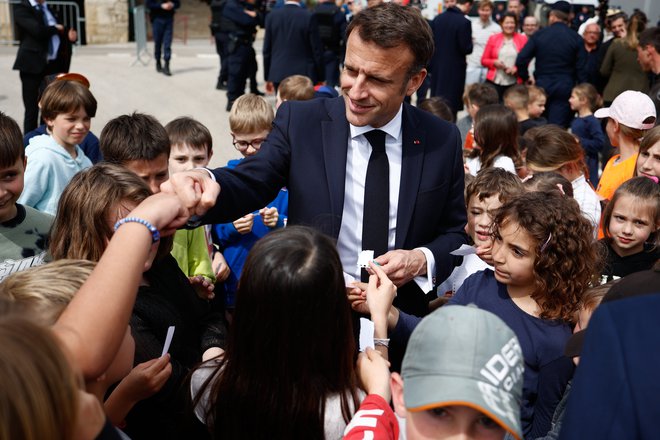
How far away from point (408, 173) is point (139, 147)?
5.09ft

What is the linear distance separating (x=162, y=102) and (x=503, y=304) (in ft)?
33.2

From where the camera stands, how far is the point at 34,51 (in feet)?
26.7

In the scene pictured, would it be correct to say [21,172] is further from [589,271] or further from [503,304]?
[589,271]

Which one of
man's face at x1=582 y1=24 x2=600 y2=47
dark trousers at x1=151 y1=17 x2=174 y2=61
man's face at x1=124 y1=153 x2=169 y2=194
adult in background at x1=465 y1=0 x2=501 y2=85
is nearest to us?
man's face at x1=124 y1=153 x2=169 y2=194

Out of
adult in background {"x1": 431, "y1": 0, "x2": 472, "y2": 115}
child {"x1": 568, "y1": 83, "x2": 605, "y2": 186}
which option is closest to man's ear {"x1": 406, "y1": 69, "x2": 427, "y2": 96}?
child {"x1": 568, "y1": 83, "x2": 605, "y2": 186}

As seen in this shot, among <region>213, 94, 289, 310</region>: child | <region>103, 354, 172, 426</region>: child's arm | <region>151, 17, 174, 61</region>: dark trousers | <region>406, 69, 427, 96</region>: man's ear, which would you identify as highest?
<region>406, 69, 427, 96</region>: man's ear

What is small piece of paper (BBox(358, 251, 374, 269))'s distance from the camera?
265 centimetres

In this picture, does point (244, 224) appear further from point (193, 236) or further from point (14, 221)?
point (14, 221)

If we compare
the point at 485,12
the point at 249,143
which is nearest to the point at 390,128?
the point at 249,143

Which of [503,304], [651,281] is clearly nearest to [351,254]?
[503,304]

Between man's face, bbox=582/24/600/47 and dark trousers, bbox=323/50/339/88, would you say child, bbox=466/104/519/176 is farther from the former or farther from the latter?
dark trousers, bbox=323/50/339/88

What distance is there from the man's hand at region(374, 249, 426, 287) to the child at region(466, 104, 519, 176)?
9.32 feet

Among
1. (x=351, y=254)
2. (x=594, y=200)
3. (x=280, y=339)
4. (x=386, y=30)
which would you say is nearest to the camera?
(x=280, y=339)

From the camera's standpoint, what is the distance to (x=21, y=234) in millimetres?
Answer: 2963
